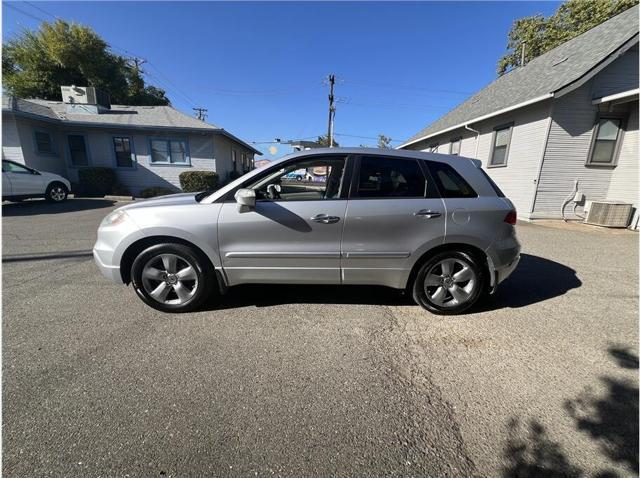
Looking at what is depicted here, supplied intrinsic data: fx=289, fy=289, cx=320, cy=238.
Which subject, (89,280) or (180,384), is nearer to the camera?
(180,384)

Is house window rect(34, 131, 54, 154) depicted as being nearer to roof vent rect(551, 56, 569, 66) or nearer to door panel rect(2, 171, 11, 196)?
door panel rect(2, 171, 11, 196)

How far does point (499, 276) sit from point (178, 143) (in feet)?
50.1

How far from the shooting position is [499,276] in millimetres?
3209

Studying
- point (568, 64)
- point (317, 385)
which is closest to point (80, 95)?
point (317, 385)

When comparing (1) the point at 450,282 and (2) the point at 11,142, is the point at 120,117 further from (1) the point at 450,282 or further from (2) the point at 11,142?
(1) the point at 450,282

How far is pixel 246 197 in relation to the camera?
2809 mm

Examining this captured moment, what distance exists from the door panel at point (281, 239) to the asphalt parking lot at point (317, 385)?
0.52 meters

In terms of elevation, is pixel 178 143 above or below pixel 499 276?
above

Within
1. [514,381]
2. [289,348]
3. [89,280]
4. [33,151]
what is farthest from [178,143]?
[514,381]

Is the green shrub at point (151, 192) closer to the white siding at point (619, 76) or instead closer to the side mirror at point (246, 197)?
the side mirror at point (246, 197)

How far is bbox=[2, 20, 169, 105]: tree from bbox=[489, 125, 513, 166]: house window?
107 feet

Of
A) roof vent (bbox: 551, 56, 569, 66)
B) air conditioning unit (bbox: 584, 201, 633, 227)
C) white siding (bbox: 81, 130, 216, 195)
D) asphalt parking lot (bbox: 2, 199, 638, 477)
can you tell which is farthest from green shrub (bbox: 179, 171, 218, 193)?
roof vent (bbox: 551, 56, 569, 66)

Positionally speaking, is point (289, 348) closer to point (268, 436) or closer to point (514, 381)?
point (268, 436)

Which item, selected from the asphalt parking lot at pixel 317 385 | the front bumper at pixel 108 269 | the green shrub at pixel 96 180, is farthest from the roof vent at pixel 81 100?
the front bumper at pixel 108 269
